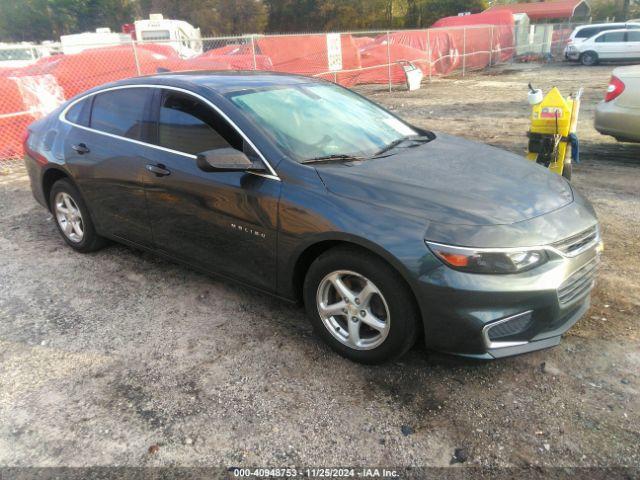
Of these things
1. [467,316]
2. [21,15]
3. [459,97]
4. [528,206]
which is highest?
[21,15]

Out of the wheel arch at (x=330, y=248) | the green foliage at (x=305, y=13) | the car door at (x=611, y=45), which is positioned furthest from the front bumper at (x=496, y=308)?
the green foliage at (x=305, y=13)

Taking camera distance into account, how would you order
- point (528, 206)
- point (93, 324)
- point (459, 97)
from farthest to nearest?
point (459, 97) → point (93, 324) → point (528, 206)

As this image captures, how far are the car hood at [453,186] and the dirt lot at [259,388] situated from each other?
0.92m

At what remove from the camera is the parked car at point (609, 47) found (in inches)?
912

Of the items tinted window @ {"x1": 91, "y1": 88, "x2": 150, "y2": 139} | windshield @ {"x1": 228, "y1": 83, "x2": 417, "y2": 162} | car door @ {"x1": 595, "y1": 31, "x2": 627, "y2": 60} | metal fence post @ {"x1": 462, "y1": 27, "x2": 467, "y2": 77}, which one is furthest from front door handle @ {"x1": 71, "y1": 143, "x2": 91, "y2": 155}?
car door @ {"x1": 595, "y1": 31, "x2": 627, "y2": 60}

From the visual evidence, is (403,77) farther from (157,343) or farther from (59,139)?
(157,343)

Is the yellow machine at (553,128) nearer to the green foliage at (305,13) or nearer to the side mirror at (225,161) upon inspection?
the side mirror at (225,161)

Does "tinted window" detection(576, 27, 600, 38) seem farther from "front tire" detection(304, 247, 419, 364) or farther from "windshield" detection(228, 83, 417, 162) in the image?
"front tire" detection(304, 247, 419, 364)

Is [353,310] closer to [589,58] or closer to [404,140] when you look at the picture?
[404,140]

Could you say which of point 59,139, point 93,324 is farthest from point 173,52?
point 93,324

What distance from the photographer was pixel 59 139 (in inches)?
182

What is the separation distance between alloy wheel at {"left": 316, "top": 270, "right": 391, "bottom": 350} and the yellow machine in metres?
3.64

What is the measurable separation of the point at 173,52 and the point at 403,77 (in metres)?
8.12

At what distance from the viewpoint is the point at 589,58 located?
24938 mm
